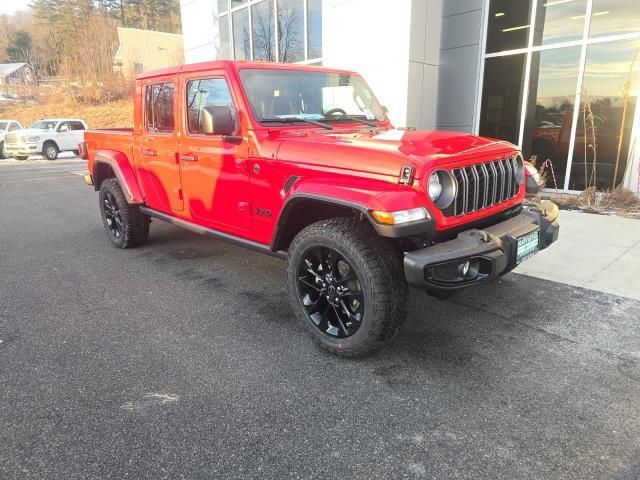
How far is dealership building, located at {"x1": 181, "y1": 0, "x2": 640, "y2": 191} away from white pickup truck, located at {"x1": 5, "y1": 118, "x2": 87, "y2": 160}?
1402 cm

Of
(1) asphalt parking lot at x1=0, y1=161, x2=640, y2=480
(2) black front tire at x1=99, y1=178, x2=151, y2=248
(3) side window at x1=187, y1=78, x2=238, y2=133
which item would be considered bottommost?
(1) asphalt parking lot at x1=0, y1=161, x2=640, y2=480

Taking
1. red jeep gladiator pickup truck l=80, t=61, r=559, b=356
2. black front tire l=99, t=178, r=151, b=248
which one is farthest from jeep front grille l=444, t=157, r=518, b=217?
black front tire l=99, t=178, r=151, b=248

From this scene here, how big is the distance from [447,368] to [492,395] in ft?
1.10

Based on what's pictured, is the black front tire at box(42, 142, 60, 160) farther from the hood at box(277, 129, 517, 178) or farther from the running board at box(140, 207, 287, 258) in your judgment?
the hood at box(277, 129, 517, 178)

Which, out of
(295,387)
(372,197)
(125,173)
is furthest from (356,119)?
(125,173)

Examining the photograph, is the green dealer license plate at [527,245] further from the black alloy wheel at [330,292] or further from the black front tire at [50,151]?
the black front tire at [50,151]

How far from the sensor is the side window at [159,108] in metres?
4.26

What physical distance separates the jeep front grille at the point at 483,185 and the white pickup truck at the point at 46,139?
19225mm

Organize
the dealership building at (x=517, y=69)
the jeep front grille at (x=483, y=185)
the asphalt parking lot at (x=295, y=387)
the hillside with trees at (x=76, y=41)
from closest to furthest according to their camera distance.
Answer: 1. the asphalt parking lot at (x=295, y=387)
2. the jeep front grille at (x=483, y=185)
3. the dealership building at (x=517, y=69)
4. the hillside with trees at (x=76, y=41)

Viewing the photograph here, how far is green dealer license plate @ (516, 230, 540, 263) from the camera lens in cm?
287

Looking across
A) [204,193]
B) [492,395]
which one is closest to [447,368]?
[492,395]

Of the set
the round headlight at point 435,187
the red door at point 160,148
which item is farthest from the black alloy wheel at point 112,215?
the round headlight at point 435,187

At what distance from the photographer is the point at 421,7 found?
339 inches

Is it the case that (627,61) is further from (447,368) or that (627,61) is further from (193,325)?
(193,325)
